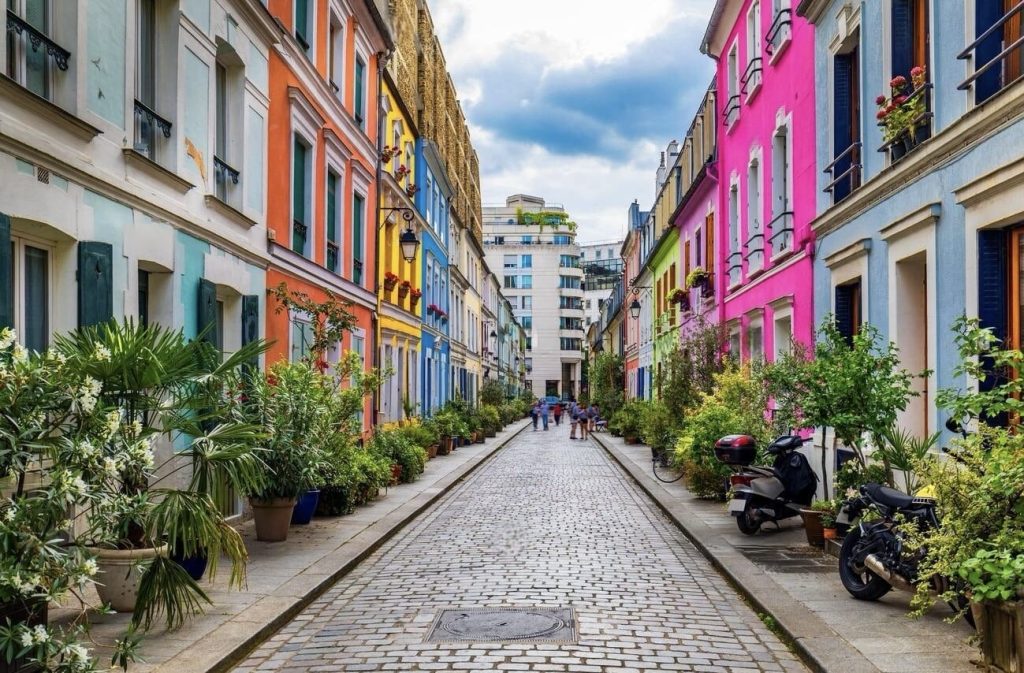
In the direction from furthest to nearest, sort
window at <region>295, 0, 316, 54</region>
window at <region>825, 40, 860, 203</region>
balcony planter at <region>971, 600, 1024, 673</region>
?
window at <region>295, 0, 316, 54</region> < window at <region>825, 40, 860, 203</region> < balcony planter at <region>971, 600, 1024, 673</region>

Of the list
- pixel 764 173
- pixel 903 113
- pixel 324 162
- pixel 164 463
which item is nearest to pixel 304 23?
pixel 324 162

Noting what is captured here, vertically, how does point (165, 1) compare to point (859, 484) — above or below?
above

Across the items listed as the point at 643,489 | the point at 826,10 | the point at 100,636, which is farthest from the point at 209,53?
the point at 643,489

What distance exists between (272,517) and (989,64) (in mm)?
8073

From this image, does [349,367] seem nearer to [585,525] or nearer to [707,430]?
[585,525]

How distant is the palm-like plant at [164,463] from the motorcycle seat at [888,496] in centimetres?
478

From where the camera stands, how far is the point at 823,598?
7559 millimetres

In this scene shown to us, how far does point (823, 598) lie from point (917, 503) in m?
1.22

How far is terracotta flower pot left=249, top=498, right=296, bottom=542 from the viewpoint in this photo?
33.4 ft

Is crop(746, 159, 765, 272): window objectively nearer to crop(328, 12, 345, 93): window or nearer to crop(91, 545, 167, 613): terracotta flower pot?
crop(328, 12, 345, 93): window

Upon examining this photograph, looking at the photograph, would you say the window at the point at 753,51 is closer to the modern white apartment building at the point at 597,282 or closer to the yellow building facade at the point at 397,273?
the yellow building facade at the point at 397,273

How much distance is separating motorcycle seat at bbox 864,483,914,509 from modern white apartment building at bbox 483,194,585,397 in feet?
304

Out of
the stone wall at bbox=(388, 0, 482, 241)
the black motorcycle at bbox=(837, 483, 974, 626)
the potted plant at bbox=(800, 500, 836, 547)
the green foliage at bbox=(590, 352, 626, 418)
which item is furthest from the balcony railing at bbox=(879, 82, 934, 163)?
the green foliage at bbox=(590, 352, 626, 418)

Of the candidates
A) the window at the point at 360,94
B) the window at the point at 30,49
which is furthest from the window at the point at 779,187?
the window at the point at 30,49
